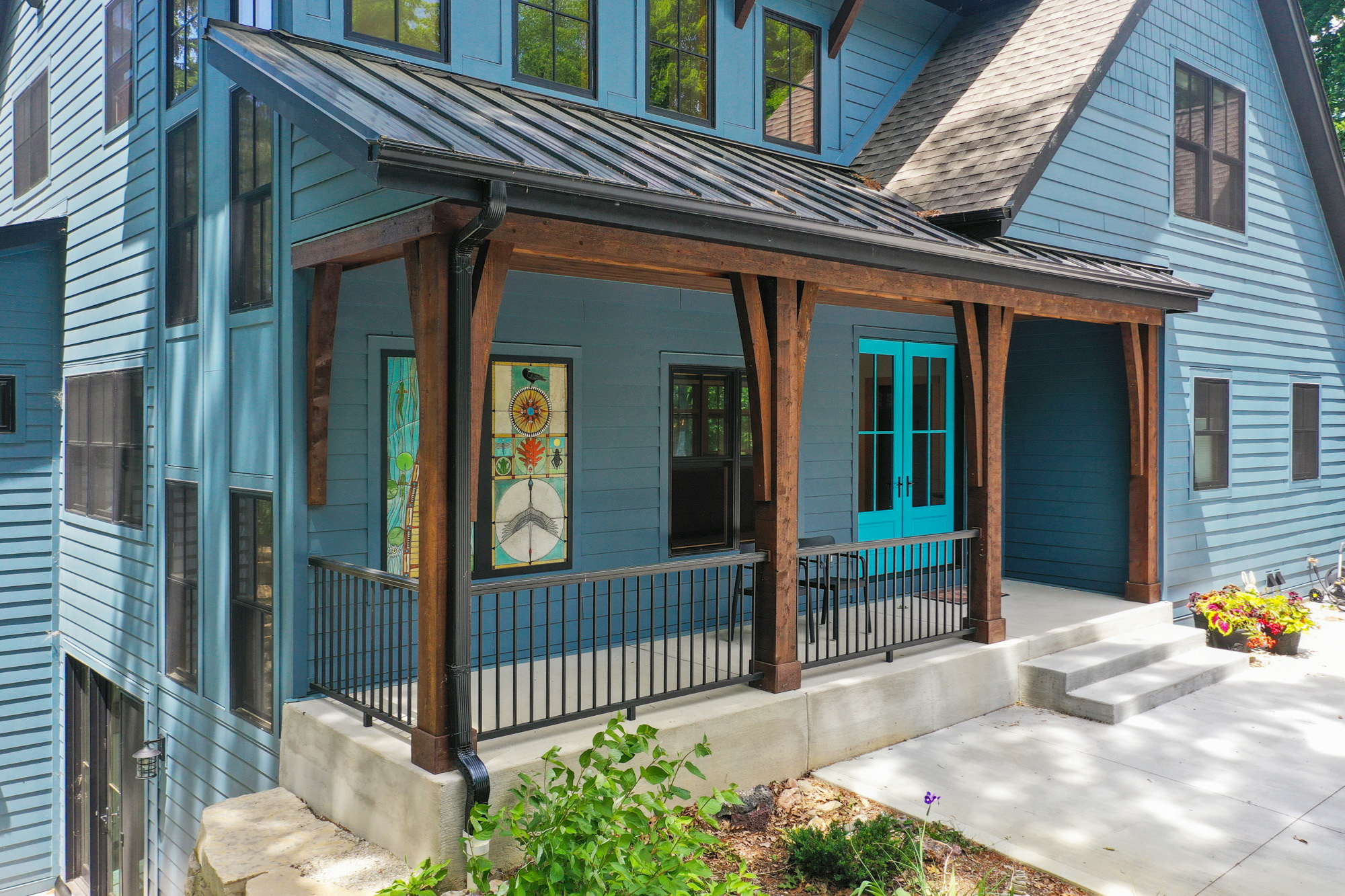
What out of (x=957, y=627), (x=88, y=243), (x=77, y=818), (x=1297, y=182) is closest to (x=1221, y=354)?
(x=1297, y=182)

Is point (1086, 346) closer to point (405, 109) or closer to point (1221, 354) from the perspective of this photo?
point (1221, 354)

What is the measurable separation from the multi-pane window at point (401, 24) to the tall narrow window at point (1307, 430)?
35.2ft

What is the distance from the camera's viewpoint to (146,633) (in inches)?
294

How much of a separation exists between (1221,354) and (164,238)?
1017 centimetres

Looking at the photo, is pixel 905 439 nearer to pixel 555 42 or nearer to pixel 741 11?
pixel 741 11

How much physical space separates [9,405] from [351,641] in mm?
5649

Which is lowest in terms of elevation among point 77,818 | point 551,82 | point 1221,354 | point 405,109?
point 77,818

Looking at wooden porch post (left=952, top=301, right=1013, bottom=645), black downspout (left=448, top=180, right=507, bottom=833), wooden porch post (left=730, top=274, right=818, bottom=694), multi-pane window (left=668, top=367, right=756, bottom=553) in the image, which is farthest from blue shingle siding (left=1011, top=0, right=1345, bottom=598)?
black downspout (left=448, top=180, right=507, bottom=833)

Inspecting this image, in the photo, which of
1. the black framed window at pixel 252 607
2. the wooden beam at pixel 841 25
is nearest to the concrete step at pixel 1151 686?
the black framed window at pixel 252 607

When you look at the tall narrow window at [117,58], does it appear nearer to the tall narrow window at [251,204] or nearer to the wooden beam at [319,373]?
the tall narrow window at [251,204]

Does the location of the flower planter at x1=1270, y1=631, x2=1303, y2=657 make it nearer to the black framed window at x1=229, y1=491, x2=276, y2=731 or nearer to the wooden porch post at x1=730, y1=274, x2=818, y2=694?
the wooden porch post at x1=730, y1=274, x2=818, y2=694

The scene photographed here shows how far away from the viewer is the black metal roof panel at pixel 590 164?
411cm

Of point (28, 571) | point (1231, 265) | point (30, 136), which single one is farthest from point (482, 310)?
point (1231, 265)

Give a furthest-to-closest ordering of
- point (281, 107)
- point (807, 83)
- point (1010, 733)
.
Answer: point (807, 83) → point (1010, 733) → point (281, 107)
